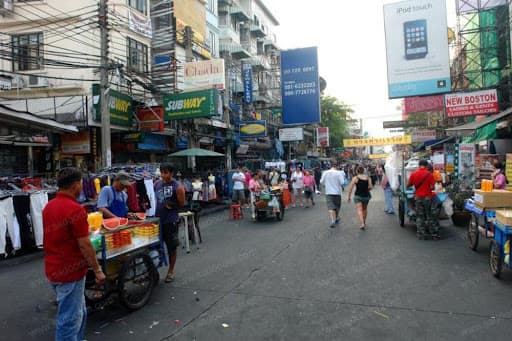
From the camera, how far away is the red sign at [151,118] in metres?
16.4

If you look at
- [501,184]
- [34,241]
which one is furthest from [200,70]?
[501,184]

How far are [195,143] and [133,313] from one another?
1604 cm

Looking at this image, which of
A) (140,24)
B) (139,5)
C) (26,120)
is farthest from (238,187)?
(139,5)

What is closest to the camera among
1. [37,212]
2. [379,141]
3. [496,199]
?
[496,199]

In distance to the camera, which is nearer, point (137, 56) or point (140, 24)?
point (140, 24)

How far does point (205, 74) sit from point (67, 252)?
16093 millimetres

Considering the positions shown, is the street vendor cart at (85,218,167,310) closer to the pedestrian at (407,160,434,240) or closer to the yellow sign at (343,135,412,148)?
the pedestrian at (407,160,434,240)

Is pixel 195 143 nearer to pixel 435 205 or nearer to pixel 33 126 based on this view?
pixel 33 126

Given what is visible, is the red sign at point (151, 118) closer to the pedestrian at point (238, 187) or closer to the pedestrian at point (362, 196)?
the pedestrian at point (238, 187)

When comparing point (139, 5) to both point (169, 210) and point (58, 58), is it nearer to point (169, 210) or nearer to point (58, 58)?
point (58, 58)

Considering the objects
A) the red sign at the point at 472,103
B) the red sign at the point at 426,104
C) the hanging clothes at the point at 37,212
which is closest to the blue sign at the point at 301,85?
the red sign at the point at 426,104

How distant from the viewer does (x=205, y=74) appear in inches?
734

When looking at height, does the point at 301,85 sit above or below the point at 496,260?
above

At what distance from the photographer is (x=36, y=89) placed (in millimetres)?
16250
